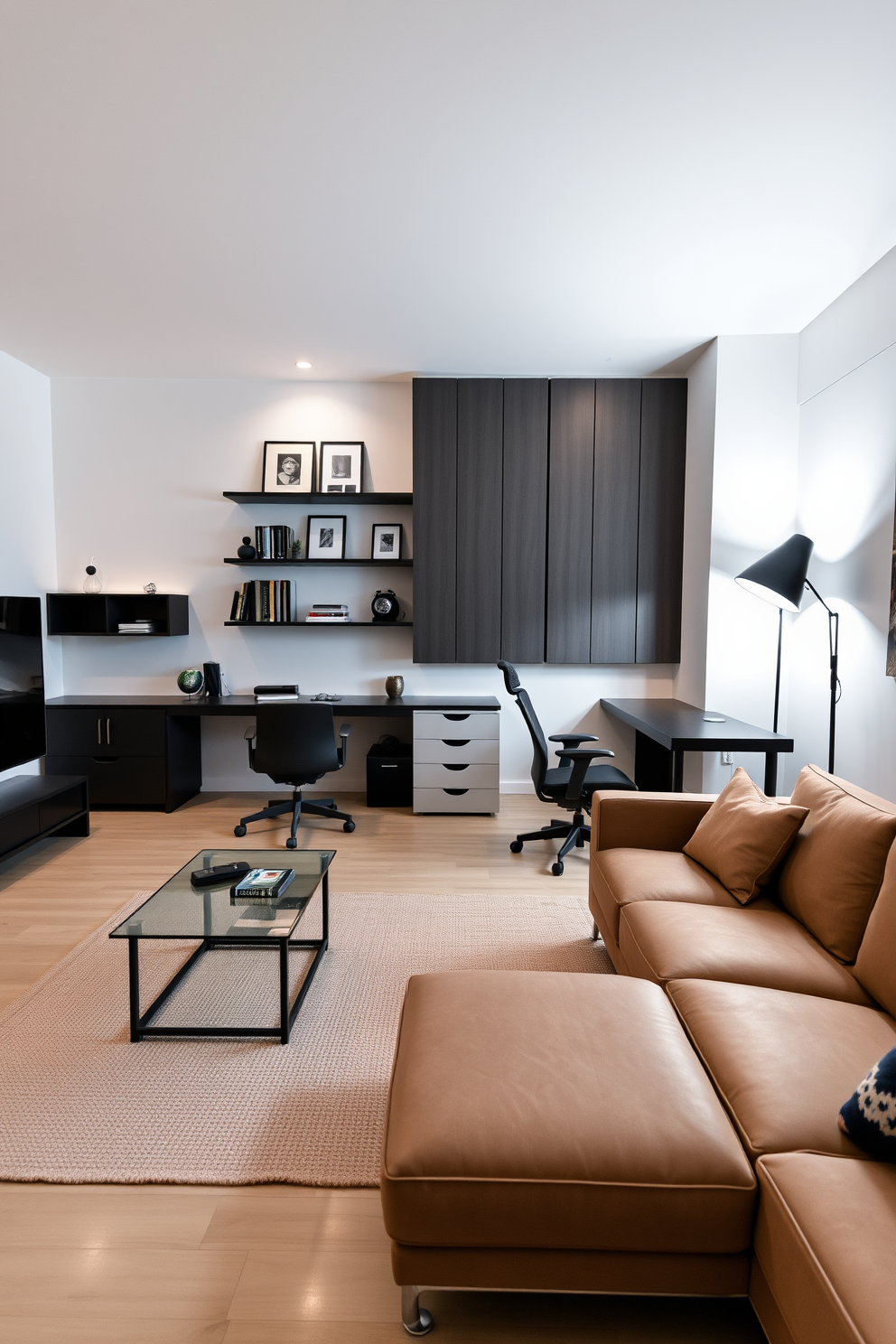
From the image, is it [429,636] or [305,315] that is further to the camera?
[429,636]

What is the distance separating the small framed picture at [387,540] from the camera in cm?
498

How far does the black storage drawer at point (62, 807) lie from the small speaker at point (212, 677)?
109 centimetres

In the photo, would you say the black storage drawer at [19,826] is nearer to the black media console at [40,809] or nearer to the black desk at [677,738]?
the black media console at [40,809]

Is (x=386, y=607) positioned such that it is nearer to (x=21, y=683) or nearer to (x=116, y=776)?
(x=116, y=776)

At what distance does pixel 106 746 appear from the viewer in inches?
180

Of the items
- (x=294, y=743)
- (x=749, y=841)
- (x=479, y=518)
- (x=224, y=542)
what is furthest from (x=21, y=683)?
(x=749, y=841)

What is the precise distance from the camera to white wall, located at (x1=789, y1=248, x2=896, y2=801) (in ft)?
10.4

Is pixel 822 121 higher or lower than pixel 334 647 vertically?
higher

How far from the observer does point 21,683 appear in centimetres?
380

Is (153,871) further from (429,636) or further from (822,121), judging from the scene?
(822,121)

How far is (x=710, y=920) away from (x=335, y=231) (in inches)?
114

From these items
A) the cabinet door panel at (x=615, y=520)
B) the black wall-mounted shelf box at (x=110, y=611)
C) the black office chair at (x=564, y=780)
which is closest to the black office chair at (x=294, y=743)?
the black office chair at (x=564, y=780)

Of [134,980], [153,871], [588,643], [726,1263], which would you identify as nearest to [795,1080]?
[726,1263]

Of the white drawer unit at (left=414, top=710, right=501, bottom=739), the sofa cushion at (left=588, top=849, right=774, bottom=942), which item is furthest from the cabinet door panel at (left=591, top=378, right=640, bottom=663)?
the sofa cushion at (left=588, top=849, right=774, bottom=942)
